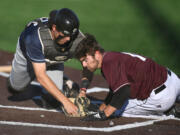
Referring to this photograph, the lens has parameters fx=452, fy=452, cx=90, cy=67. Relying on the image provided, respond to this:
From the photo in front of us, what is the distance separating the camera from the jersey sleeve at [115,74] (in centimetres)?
557

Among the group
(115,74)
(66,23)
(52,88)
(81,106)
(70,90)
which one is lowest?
(70,90)

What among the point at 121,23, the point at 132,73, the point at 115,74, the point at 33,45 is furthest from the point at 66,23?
the point at 121,23

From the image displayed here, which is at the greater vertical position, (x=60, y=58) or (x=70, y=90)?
(x=60, y=58)

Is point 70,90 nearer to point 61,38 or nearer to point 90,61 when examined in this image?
point 61,38

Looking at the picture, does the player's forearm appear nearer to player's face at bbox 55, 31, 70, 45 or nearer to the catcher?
the catcher

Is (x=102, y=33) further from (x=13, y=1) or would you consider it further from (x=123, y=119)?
(x=123, y=119)

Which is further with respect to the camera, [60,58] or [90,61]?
[60,58]

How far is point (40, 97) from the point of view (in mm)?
7219

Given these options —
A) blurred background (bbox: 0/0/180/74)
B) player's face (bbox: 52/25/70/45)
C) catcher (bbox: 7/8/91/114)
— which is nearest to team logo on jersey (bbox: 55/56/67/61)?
catcher (bbox: 7/8/91/114)

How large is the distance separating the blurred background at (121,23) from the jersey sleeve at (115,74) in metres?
2.95

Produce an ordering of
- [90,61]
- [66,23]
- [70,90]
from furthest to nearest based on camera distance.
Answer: [70,90]
[66,23]
[90,61]

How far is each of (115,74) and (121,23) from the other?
18.7 ft

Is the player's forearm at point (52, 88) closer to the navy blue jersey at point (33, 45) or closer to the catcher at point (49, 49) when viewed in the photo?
the catcher at point (49, 49)

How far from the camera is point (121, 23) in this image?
11.2m
